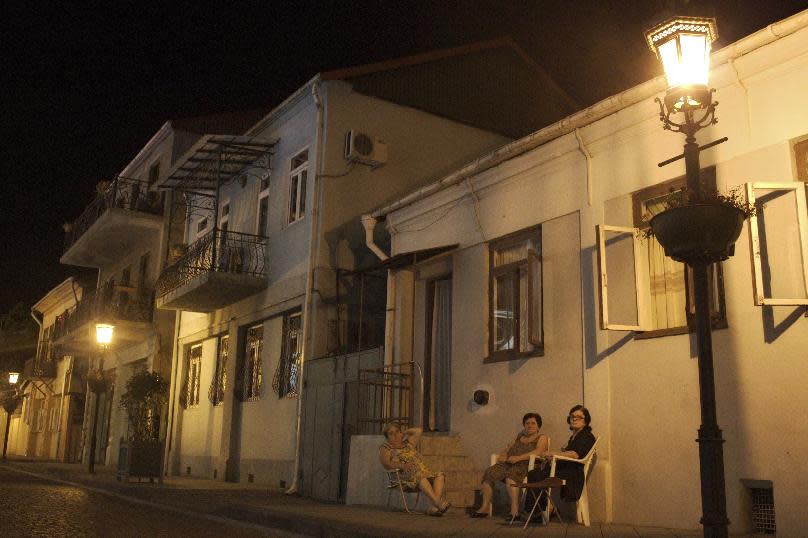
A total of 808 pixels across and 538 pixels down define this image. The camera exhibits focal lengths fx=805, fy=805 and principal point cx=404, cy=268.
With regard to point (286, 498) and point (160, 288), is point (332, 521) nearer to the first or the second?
point (286, 498)

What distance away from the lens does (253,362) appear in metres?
18.1

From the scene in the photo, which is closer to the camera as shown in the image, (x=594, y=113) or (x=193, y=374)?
(x=594, y=113)

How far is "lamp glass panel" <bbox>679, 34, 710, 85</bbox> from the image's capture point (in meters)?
5.87

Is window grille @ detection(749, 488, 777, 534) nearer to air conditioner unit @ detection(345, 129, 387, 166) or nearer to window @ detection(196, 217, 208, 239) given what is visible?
air conditioner unit @ detection(345, 129, 387, 166)

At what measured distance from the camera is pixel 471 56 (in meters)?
18.4

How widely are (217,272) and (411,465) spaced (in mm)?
8212

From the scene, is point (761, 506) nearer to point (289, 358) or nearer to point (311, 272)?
point (311, 272)

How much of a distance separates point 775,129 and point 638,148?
170 cm

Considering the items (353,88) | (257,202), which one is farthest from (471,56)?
(257,202)

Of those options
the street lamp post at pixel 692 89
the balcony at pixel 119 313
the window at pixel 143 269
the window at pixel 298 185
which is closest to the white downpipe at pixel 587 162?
the street lamp post at pixel 692 89

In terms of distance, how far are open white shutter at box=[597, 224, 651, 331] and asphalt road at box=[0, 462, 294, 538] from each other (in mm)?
4324

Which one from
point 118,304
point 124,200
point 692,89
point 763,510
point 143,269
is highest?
point 124,200

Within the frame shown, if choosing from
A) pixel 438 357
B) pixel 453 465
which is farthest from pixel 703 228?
pixel 438 357

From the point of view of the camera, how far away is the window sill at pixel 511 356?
10.1m
